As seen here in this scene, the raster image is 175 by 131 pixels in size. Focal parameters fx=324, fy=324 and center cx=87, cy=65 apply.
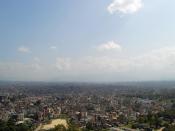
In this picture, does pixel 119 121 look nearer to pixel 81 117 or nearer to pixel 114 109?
pixel 81 117

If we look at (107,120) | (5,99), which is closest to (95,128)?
(107,120)

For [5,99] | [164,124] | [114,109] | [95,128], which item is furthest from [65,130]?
[5,99]

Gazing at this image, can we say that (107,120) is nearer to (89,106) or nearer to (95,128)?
(95,128)

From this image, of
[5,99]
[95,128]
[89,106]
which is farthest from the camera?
[5,99]

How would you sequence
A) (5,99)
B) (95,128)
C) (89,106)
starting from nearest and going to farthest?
(95,128), (89,106), (5,99)

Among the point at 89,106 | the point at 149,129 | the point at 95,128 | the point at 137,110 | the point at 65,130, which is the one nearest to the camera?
the point at 65,130

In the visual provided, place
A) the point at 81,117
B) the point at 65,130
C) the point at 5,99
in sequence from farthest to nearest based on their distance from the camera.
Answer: the point at 5,99
the point at 81,117
the point at 65,130

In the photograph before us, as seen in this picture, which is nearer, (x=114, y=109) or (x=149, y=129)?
(x=149, y=129)

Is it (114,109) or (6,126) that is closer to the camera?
(6,126)

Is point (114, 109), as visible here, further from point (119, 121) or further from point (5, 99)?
point (5, 99)
